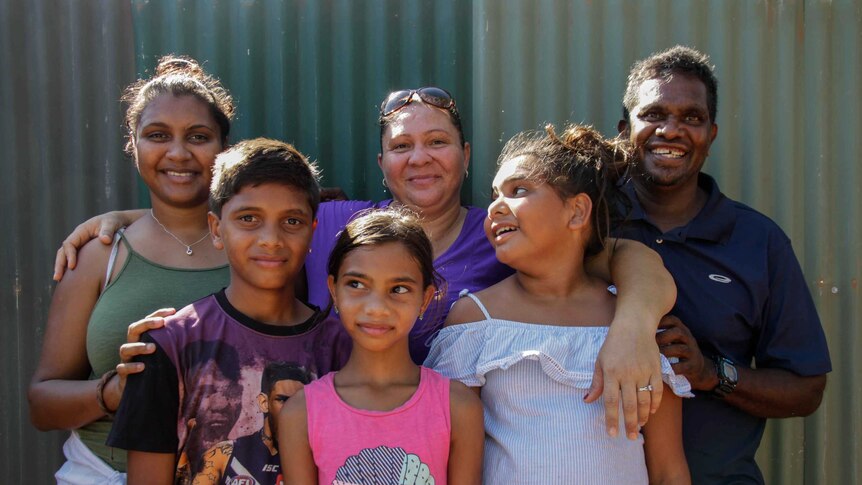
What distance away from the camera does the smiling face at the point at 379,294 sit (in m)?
2.16

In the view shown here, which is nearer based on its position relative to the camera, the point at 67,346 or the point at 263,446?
the point at 263,446

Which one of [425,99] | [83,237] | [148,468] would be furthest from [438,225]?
[148,468]

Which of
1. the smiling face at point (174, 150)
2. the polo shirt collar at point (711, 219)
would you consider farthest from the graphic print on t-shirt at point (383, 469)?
the polo shirt collar at point (711, 219)

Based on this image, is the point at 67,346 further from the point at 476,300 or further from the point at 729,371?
the point at 729,371

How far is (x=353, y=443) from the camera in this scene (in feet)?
6.77

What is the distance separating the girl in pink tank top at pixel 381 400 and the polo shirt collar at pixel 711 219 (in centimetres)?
93

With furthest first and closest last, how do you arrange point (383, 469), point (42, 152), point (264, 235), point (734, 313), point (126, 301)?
point (42, 152) < point (734, 313) < point (126, 301) < point (264, 235) < point (383, 469)

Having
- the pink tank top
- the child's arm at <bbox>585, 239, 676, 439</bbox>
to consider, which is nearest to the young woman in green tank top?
the pink tank top

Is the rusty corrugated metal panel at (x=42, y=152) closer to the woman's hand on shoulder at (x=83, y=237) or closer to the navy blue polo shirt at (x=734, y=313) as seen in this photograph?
the woman's hand on shoulder at (x=83, y=237)

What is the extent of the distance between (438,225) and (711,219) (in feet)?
3.23

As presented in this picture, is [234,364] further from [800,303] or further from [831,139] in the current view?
[831,139]

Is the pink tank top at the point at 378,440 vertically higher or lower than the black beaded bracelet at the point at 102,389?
lower

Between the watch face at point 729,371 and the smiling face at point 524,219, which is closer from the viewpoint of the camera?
the smiling face at point 524,219

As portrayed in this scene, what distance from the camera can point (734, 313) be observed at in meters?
2.62
